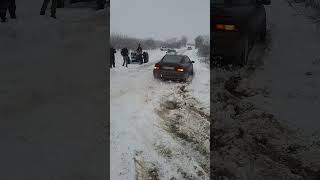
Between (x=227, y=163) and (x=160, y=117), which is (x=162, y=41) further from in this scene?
(x=227, y=163)

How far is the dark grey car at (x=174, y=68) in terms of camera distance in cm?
870

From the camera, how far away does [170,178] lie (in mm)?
7020

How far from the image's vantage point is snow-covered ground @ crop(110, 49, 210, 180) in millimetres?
7176

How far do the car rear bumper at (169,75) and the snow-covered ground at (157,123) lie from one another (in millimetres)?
115

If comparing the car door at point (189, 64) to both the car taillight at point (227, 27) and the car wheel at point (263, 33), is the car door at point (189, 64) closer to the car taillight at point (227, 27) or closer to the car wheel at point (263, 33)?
the car taillight at point (227, 27)

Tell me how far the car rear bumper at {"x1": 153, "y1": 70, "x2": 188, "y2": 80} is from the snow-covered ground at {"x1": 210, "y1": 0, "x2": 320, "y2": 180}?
64 cm
